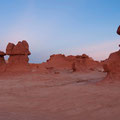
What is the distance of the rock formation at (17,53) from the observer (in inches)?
858

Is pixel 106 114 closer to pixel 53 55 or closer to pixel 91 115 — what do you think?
pixel 91 115

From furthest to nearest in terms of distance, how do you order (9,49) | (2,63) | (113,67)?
(9,49) → (2,63) → (113,67)

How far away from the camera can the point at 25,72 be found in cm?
2122

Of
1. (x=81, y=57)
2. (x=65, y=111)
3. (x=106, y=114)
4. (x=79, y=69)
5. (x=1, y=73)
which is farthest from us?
(x=81, y=57)

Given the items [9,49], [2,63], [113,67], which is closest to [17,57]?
[9,49]

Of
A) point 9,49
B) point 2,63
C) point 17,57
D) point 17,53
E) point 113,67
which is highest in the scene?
point 9,49

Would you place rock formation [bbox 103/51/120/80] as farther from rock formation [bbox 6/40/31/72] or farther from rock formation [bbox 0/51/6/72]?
rock formation [bbox 0/51/6/72]

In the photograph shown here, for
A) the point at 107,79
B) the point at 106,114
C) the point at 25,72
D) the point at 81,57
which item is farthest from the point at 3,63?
the point at 81,57

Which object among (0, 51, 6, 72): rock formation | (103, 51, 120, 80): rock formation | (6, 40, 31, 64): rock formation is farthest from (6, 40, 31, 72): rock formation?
(103, 51, 120, 80): rock formation

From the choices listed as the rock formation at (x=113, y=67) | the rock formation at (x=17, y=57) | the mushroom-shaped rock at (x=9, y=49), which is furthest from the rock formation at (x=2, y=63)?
the rock formation at (x=113, y=67)

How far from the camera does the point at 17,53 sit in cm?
2181

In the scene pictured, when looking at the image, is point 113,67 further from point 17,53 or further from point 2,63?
point 2,63

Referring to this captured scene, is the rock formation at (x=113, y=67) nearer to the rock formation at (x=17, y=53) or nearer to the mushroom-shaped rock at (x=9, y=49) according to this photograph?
the rock formation at (x=17, y=53)

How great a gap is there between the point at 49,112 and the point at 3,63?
18.4 metres
